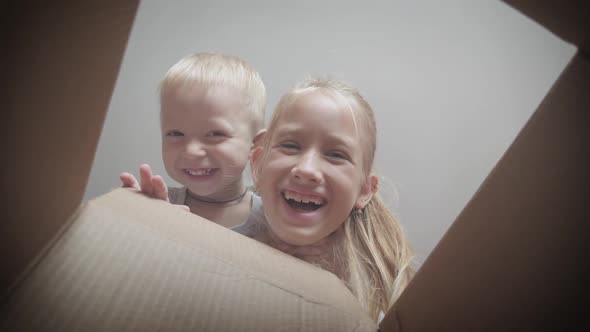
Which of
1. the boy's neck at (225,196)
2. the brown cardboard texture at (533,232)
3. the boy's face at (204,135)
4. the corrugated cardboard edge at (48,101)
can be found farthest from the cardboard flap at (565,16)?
the boy's neck at (225,196)

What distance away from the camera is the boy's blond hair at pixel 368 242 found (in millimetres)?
705

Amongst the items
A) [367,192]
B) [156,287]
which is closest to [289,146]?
[367,192]

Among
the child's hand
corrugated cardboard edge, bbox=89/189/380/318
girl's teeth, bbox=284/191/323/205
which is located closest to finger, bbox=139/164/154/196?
the child's hand

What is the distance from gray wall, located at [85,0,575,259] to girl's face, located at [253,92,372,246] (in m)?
0.32

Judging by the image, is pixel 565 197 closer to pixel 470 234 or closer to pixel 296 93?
pixel 470 234

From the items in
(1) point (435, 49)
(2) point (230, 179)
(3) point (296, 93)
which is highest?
(1) point (435, 49)

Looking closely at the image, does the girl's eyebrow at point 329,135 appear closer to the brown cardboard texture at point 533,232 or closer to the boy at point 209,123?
the boy at point 209,123

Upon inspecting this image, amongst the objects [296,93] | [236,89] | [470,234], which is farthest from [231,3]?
[470,234]

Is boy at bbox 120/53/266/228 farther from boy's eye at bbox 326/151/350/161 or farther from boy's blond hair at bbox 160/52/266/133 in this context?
boy's eye at bbox 326/151/350/161

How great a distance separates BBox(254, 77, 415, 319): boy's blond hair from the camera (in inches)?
27.8

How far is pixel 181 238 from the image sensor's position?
13.7 inches

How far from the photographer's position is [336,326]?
0.33 meters

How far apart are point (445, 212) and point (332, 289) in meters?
0.67

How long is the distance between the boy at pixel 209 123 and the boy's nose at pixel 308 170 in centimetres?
31
